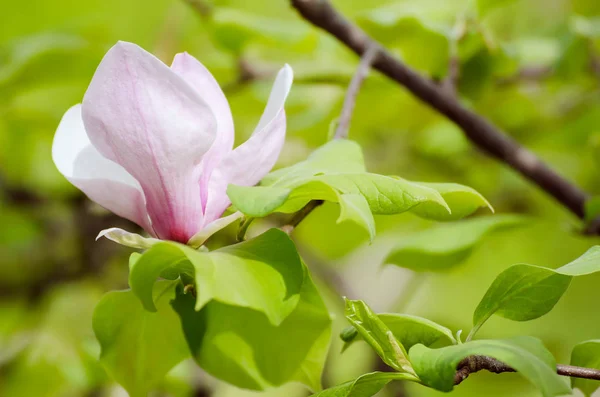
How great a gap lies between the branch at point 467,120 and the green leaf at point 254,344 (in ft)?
0.89

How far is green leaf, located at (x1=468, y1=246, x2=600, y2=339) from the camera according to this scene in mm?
335

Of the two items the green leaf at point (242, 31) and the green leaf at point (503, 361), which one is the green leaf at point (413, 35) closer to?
the green leaf at point (242, 31)

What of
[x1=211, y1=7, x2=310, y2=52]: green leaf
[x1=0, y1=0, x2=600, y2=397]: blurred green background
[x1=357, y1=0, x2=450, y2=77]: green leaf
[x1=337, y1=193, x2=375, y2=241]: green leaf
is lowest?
[x1=0, y1=0, x2=600, y2=397]: blurred green background

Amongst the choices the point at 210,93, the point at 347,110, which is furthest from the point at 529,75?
the point at 210,93

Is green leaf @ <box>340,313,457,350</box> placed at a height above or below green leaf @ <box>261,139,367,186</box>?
below

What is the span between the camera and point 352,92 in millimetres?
475

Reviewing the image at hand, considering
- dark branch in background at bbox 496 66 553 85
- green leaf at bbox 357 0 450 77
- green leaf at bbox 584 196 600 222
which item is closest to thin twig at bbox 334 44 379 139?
green leaf at bbox 357 0 450 77

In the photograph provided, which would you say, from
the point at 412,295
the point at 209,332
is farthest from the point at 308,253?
the point at 209,332

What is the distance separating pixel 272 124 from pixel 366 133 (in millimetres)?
799

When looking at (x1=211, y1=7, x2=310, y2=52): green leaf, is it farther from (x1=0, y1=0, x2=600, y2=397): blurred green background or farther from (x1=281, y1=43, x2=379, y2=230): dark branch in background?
(x1=281, y1=43, x2=379, y2=230): dark branch in background

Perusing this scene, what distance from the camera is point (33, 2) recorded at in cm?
134

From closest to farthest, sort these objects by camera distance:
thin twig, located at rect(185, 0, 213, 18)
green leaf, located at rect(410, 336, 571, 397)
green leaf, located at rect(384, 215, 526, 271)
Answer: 1. green leaf, located at rect(410, 336, 571, 397)
2. green leaf, located at rect(384, 215, 526, 271)
3. thin twig, located at rect(185, 0, 213, 18)

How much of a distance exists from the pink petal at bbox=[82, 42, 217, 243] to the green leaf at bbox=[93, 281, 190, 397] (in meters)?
0.06

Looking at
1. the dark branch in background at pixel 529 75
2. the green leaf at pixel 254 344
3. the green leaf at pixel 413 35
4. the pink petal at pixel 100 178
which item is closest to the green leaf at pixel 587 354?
the green leaf at pixel 254 344
